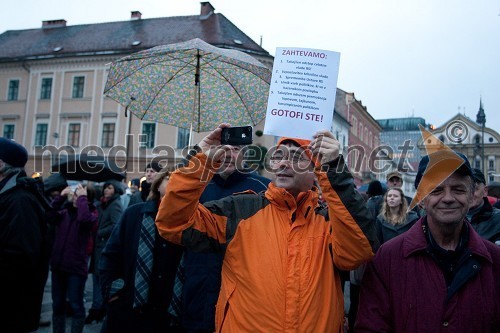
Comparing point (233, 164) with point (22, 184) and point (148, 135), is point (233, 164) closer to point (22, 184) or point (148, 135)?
point (22, 184)

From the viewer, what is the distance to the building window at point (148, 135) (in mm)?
31656

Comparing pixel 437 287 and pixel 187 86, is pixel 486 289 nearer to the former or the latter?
pixel 437 287

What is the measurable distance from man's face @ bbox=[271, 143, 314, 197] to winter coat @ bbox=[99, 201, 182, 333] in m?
1.41

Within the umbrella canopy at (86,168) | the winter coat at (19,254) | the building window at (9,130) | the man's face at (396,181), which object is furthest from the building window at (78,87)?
the winter coat at (19,254)

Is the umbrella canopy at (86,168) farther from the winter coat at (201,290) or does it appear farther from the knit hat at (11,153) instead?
the winter coat at (201,290)

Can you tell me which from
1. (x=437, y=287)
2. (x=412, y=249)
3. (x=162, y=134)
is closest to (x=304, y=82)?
(x=412, y=249)

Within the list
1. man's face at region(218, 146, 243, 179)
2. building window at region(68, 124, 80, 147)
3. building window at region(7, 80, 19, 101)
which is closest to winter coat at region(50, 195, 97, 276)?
man's face at region(218, 146, 243, 179)

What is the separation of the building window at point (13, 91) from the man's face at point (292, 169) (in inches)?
1510

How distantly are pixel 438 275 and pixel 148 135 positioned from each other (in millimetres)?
31217

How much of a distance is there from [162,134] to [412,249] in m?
30.5

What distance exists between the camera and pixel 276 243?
89.1 inches

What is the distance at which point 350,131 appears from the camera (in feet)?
161

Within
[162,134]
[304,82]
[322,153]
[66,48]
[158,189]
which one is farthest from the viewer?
[66,48]

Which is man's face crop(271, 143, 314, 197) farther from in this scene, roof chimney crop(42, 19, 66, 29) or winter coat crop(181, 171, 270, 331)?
roof chimney crop(42, 19, 66, 29)
